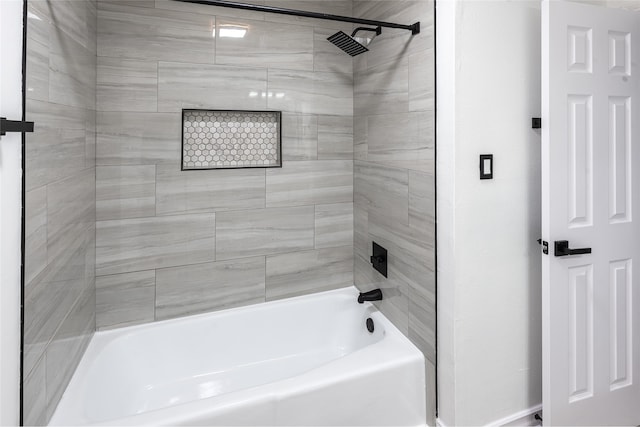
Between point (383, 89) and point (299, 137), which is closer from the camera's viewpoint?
point (383, 89)

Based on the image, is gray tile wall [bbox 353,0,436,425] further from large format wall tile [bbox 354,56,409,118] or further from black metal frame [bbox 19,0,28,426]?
black metal frame [bbox 19,0,28,426]

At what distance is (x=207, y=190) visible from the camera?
219cm

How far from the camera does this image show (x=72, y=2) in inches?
60.7

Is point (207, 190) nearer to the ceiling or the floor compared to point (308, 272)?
nearer to the ceiling

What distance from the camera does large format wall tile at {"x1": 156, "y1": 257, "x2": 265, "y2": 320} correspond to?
7.07 feet

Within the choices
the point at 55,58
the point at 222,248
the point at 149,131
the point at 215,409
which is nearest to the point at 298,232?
the point at 222,248

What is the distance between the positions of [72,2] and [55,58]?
0.39 metres

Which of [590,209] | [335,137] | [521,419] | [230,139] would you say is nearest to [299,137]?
[335,137]

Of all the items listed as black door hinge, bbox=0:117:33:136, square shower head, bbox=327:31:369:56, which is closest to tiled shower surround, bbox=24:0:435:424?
square shower head, bbox=327:31:369:56

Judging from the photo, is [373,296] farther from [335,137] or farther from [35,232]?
[35,232]

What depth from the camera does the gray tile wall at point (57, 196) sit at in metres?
1.15

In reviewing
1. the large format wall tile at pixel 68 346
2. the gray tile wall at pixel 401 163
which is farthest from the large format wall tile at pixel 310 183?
the large format wall tile at pixel 68 346

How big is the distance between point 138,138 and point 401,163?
1482 millimetres

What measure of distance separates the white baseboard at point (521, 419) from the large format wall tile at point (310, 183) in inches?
59.6
